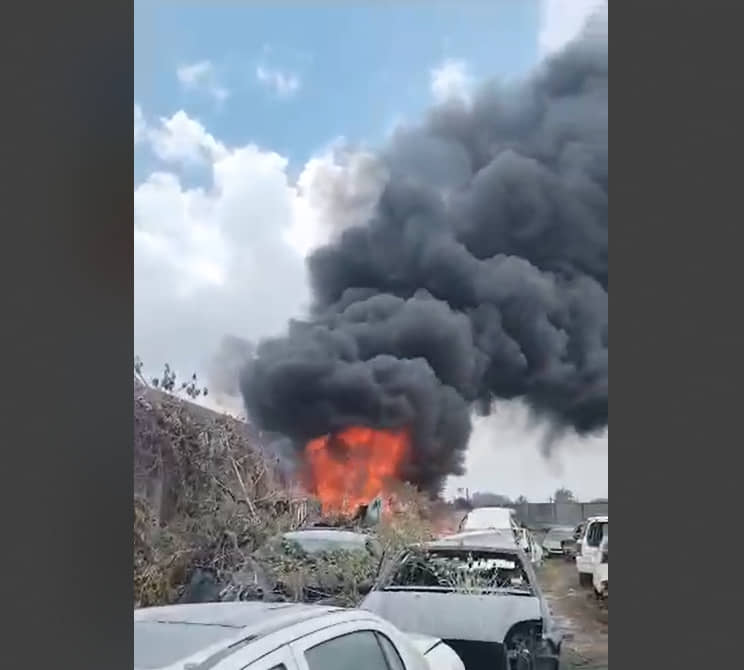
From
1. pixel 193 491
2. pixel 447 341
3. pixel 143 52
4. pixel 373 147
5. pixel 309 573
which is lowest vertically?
pixel 309 573

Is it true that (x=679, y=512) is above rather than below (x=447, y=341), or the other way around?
below

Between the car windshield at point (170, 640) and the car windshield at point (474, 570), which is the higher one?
the car windshield at point (474, 570)

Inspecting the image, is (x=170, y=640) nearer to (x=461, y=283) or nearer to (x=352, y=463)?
(x=352, y=463)

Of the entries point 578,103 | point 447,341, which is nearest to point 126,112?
point 447,341

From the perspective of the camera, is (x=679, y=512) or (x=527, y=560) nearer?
(x=679, y=512)

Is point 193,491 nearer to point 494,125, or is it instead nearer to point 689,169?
point 494,125

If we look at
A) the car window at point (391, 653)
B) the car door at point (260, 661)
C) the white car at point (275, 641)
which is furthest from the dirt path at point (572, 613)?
the car door at point (260, 661)

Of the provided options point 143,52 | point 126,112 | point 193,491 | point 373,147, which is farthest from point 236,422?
point 126,112

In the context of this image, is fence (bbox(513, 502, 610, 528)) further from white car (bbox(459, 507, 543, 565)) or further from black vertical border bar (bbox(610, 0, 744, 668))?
black vertical border bar (bbox(610, 0, 744, 668))

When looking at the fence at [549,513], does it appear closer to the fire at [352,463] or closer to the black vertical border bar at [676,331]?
the fire at [352,463]
